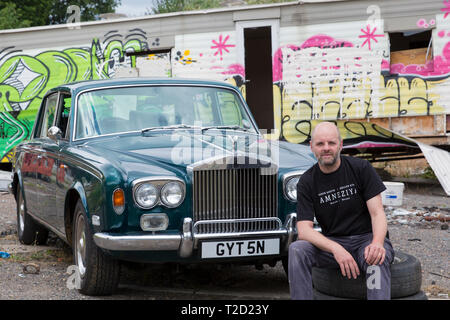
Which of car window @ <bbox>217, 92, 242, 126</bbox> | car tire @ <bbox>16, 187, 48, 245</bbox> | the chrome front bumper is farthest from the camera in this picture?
car tire @ <bbox>16, 187, 48, 245</bbox>

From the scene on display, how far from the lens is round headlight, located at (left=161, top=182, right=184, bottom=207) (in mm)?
4512

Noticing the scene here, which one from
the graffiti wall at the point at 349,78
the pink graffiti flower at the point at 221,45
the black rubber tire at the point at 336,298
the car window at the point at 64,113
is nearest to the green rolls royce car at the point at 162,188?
the car window at the point at 64,113

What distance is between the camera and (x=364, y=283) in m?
3.61

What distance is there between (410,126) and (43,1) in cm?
2953

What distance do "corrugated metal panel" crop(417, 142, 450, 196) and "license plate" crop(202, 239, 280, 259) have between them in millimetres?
7048

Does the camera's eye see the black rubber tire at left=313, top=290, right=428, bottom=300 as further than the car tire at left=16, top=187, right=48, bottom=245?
No

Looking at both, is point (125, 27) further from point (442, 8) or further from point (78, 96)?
point (78, 96)

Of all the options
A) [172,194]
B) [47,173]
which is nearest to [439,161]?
[47,173]

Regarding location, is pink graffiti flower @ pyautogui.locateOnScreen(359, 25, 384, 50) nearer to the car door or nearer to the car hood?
the car door

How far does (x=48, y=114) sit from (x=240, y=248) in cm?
342

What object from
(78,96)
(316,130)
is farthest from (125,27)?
(316,130)

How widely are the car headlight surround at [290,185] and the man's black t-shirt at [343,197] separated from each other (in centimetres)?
80

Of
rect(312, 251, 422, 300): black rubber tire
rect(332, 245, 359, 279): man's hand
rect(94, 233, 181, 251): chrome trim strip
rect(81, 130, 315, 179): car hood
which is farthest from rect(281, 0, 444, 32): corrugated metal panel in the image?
rect(332, 245, 359, 279): man's hand

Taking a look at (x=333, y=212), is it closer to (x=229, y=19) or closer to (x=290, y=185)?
(x=290, y=185)
